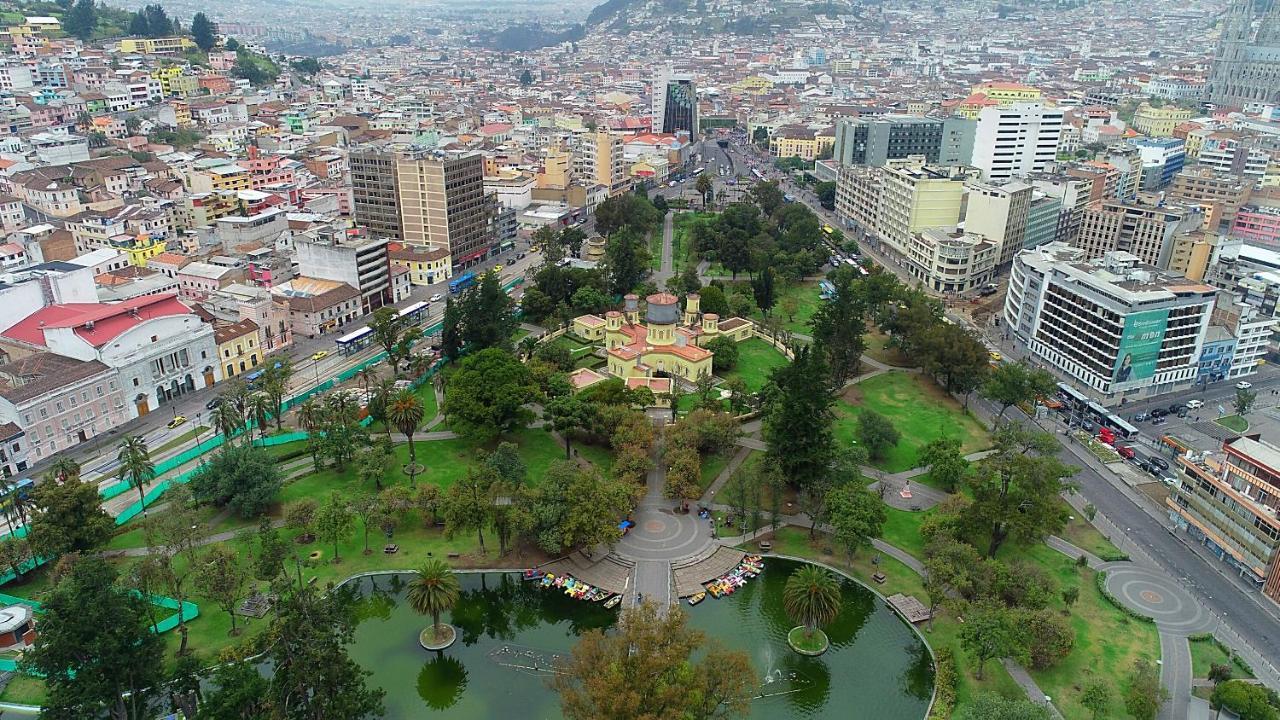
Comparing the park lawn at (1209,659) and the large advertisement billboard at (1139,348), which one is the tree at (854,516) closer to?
the park lawn at (1209,659)

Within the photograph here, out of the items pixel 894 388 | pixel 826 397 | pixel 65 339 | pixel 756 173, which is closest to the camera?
pixel 826 397

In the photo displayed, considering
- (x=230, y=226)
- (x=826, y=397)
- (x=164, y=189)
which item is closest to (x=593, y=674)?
(x=826, y=397)

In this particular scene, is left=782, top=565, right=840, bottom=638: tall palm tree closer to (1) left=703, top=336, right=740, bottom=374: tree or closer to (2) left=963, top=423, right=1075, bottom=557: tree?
(2) left=963, top=423, right=1075, bottom=557: tree

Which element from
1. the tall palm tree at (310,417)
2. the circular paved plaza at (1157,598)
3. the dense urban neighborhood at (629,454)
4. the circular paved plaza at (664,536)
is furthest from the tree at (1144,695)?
the tall palm tree at (310,417)

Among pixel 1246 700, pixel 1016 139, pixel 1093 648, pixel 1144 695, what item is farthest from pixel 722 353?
pixel 1016 139

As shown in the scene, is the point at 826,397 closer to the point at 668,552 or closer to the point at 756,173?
the point at 668,552

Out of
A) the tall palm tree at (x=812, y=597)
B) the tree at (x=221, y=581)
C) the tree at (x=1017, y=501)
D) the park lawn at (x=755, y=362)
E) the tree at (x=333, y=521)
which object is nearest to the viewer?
the tree at (x=221, y=581)
